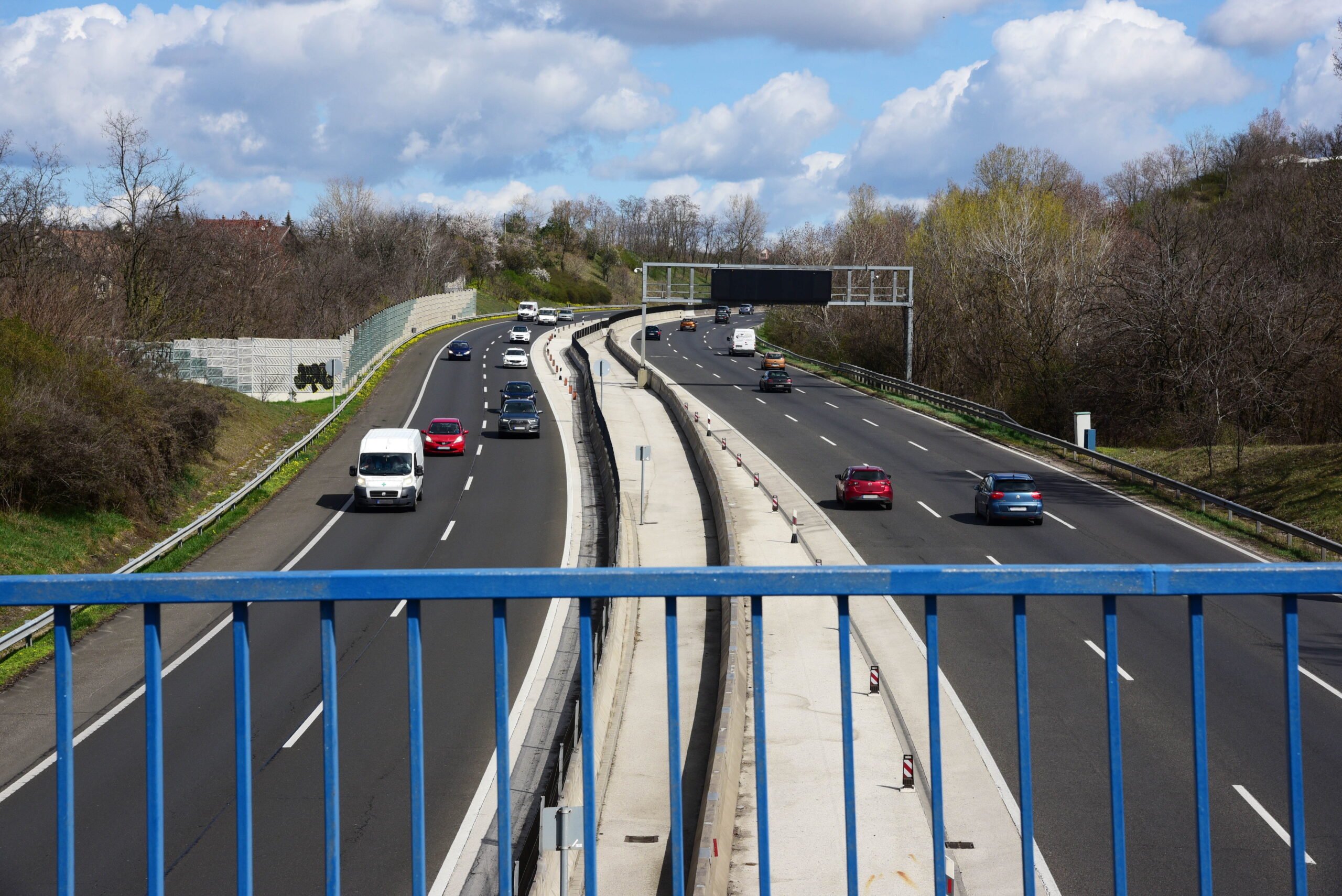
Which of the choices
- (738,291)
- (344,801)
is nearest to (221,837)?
(344,801)

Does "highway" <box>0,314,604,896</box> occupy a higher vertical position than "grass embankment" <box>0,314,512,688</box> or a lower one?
lower

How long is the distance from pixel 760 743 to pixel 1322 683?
18.5m

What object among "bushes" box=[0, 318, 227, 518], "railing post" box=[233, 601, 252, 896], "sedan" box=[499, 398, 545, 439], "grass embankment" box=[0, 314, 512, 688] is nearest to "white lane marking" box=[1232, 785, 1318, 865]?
"railing post" box=[233, 601, 252, 896]

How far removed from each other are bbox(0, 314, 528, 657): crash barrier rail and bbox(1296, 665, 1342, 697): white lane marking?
1903 centimetres

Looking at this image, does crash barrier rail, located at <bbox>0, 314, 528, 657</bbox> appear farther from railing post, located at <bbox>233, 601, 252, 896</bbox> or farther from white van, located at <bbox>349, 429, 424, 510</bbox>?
railing post, located at <bbox>233, 601, 252, 896</bbox>

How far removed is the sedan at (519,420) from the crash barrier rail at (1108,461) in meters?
21.5

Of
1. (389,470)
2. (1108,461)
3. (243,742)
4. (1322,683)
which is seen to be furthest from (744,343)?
(243,742)

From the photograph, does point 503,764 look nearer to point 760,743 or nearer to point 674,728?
point 674,728

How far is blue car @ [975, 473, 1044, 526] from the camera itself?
32.5 meters

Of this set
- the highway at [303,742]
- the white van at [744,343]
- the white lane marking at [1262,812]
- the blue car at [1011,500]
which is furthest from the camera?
the white van at [744,343]

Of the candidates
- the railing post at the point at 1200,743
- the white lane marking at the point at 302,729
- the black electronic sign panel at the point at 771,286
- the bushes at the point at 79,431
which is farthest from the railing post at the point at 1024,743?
the black electronic sign panel at the point at 771,286

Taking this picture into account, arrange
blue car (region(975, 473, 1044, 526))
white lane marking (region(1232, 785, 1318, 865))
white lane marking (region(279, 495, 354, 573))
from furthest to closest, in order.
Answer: blue car (region(975, 473, 1044, 526)), white lane marking (region(279, 495, 354, 573)), white lane marking (region(1232, 785, 1318, 865))

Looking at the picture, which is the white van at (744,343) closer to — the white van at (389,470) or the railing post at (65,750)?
the white van at (389,470)

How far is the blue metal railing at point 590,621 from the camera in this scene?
9.43ft
